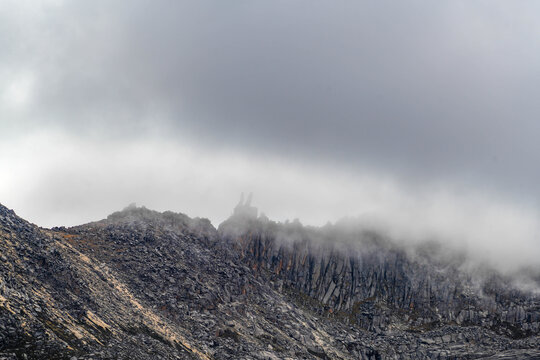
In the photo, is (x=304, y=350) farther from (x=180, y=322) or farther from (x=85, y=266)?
(x=85, y=266)

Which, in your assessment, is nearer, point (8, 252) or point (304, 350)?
point (8, 252)

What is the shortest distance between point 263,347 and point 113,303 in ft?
205

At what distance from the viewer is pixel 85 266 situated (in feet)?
472

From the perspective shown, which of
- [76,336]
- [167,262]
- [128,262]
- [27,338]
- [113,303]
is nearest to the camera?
[27,338]

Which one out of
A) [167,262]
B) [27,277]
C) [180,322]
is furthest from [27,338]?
[167,262]

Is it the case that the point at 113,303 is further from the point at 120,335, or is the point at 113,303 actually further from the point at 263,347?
the point at 263,347

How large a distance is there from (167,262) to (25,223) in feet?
244

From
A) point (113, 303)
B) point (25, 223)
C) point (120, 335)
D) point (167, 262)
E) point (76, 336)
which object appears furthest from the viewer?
point (167, 262)

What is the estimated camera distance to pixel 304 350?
180 m

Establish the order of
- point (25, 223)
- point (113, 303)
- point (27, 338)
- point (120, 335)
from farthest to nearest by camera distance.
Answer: point (113, 303) → point (25, 223) → point (120, 335) → point (27, 338)

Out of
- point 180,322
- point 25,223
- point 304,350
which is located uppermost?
point 25,223

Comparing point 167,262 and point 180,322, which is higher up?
point 167,262

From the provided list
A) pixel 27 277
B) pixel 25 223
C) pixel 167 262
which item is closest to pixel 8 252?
pixel 27 277

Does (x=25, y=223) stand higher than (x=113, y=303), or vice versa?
(x=25, y=223)
